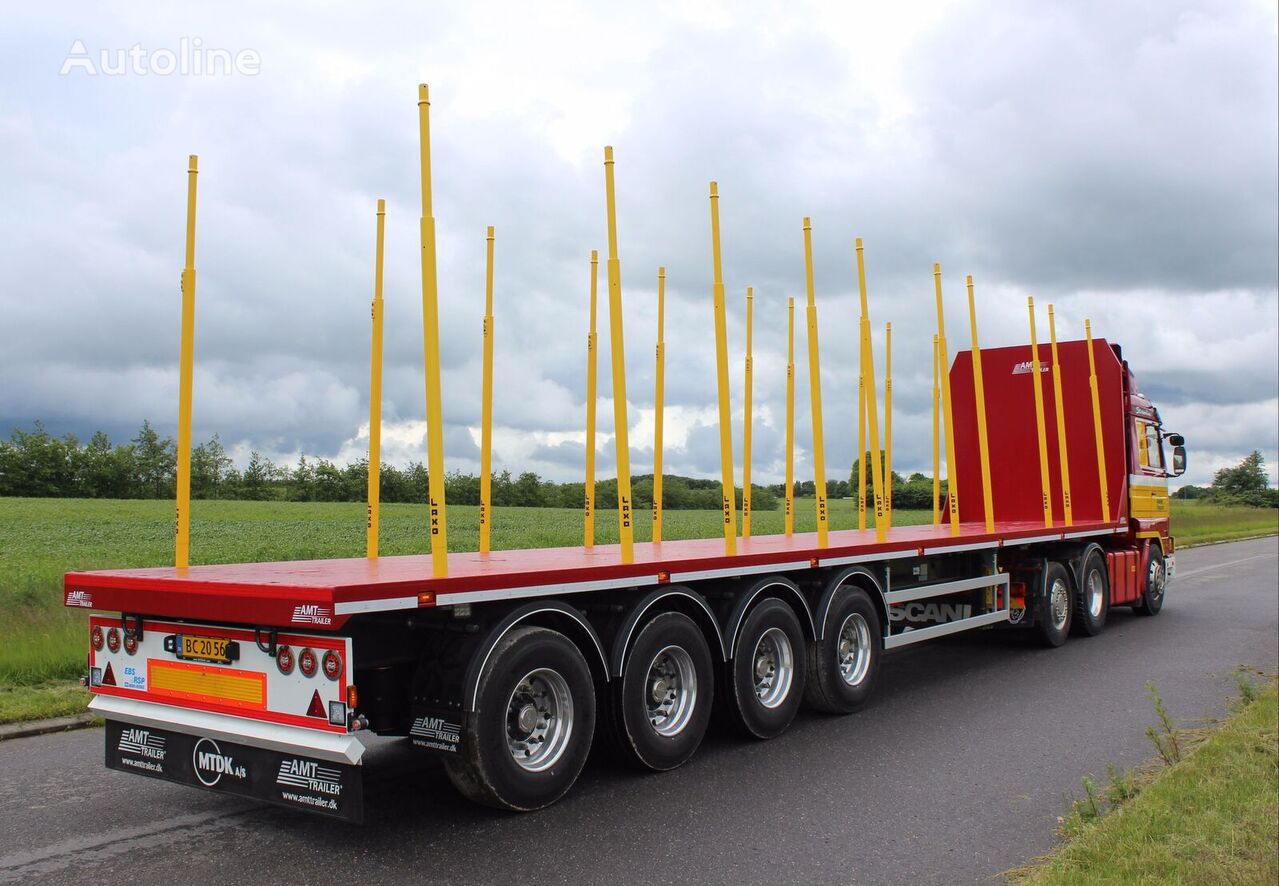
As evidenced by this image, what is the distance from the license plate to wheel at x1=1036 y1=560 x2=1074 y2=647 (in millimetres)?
8810

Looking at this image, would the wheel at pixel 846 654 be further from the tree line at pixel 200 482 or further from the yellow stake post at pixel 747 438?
the tree line at pixel 200 482

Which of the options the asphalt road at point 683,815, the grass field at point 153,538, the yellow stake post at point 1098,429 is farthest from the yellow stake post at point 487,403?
the yellow stake post at point 1098,429

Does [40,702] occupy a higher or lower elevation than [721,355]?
lower

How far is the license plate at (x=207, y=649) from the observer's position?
5.00 metres

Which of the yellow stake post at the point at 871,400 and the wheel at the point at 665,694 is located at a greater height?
the yellow stake post at the point at 871,400

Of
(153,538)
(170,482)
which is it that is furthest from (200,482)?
(153,538)

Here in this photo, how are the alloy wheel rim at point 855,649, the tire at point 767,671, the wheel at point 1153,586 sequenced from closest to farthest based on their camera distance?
the tire at point 767,671 < the alloy wheel rim at point 855,649 < the wheel at point 1153,586

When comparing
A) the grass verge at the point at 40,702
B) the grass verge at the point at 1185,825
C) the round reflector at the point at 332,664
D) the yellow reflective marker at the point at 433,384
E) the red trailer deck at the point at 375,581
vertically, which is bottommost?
the grass verge at the point at 1185,825

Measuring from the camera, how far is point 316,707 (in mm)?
4676

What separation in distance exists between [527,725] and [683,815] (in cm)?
92

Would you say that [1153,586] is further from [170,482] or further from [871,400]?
[170,482]

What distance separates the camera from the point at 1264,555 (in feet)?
93.4

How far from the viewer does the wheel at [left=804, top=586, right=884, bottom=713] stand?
766cm

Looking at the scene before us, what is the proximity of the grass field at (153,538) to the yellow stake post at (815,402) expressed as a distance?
21.5ft
